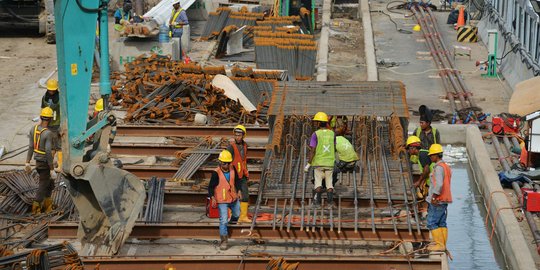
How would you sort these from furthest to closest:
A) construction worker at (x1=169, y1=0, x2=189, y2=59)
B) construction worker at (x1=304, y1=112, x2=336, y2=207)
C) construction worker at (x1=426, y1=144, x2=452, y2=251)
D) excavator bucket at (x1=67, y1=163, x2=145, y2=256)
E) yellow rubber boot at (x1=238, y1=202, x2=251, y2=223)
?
construction worker at (x1=169, y1=0, x2=189, y2=59)
construction worker at (x1=304, y1=112, x2=336, y2=207)
yellow rubber boot at (x1=238, y1=202, x2=251, y2=223)
construction worker at (x1=426, y1=144, x2=452, y2=251)
excavator bucket at (x1=67, y1=163, x2=145, y2=256)

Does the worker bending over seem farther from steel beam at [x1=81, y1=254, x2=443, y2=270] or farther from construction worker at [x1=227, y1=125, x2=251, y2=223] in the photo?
steel beam at [x1=81, y1=254, x2=443, y2=270]

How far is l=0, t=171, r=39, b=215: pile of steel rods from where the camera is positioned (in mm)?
17344

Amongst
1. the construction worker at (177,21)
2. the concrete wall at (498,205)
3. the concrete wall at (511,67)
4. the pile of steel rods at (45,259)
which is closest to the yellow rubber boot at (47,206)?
the pile of steel rods at (45,259)

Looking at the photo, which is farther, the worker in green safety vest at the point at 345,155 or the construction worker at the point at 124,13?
the construction worker at the point at 124,13

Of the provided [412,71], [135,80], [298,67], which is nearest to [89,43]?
[135,80]

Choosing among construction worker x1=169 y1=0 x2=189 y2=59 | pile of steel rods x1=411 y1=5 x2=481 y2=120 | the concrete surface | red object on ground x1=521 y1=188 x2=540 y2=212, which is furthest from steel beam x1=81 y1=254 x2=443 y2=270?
construction worker x1=169 y1=0 x2=189 y2=59

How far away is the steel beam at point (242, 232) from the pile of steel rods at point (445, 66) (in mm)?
9417

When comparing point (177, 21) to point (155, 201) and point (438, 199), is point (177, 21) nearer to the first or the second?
point (155, 201)

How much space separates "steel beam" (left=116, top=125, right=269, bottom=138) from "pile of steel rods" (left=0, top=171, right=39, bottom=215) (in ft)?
10.4

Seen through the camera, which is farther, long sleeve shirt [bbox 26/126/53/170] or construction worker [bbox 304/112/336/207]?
long sleeve shirt [bbox 26/126/53/170]

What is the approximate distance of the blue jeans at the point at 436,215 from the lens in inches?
609

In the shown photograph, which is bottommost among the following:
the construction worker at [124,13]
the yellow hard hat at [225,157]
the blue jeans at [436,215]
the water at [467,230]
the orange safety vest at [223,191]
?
the water at [467,230]

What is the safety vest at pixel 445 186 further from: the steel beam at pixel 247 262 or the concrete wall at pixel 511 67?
the concrete wall at pixel 511 67

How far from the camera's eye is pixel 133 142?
21422 mm
